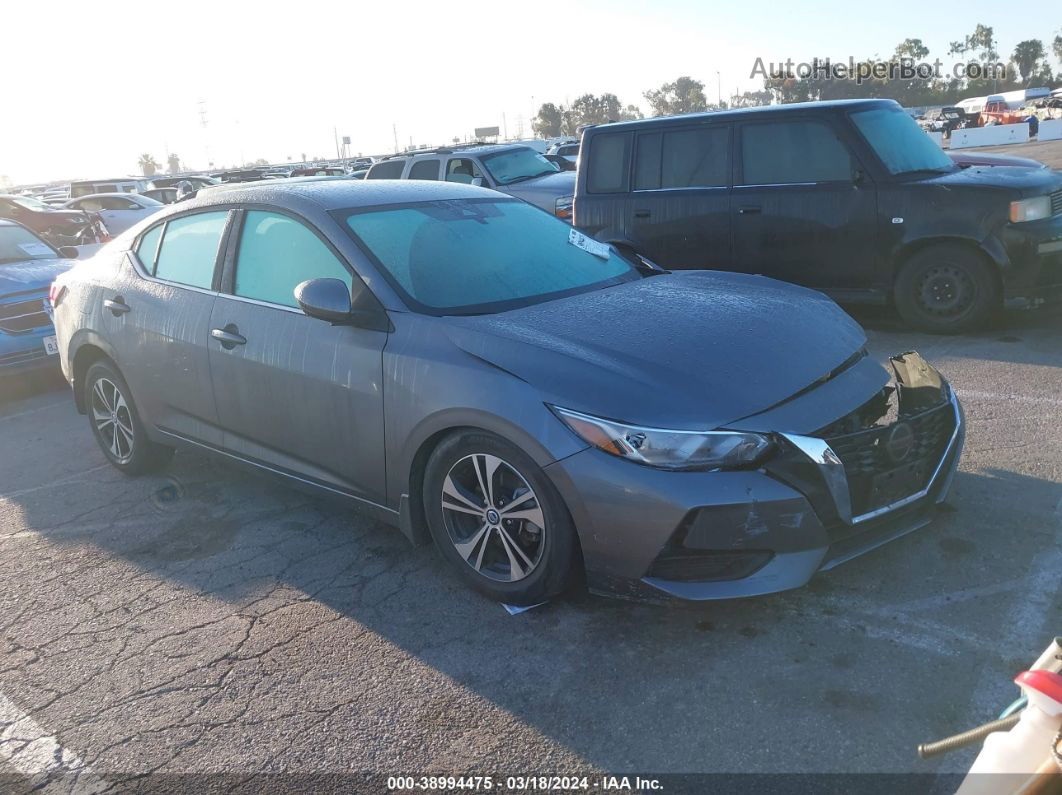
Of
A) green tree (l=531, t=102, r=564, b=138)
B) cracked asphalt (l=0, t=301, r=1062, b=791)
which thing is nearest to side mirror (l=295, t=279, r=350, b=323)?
cracked asphalt (l=0, t=301, r=1062, b=791)

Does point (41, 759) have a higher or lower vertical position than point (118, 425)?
lower

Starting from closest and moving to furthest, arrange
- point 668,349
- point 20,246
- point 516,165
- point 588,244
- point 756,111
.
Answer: point 668,349 < point 588,244 < point 756,111 < point 20,246 < point 516,165

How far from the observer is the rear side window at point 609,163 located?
8359 millimetres

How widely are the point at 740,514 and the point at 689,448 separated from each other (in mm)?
269

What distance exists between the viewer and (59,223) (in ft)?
61.3

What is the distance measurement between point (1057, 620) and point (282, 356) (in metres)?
3.20

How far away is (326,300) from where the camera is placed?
3.71 meters

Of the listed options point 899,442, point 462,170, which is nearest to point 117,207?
point 462,170

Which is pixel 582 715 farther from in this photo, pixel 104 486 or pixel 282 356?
pixel 104 486

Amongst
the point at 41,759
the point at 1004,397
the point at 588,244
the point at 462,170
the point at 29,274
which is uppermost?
the point at 462,170

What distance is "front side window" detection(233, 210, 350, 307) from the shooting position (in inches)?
159

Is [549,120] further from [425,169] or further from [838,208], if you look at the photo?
[838,208]

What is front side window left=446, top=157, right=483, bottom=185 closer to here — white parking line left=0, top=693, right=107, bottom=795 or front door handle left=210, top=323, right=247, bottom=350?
front door handle left=210, top=323, right=247, bottom=350

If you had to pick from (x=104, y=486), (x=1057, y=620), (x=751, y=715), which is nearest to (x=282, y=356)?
(x=104, y=486)
